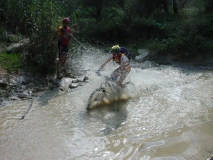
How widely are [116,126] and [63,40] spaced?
358 centimetres

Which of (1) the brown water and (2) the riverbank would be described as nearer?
(1) the brown water

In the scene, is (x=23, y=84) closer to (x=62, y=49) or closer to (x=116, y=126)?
(x=62, y=49)

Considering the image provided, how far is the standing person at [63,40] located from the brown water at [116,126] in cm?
112

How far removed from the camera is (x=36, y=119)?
564 cm

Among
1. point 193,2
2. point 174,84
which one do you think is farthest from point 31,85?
point 193,2

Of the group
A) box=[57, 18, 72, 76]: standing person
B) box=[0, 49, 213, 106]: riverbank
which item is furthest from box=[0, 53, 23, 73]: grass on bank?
box=[57, 18, 72, 76]: standing person

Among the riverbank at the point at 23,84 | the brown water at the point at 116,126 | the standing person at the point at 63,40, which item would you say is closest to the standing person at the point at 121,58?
the brown water at the point at 116,126

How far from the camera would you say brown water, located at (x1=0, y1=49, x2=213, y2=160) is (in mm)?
4328

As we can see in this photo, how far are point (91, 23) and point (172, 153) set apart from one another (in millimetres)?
10225

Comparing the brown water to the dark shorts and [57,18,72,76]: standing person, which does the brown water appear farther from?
the dark shorts

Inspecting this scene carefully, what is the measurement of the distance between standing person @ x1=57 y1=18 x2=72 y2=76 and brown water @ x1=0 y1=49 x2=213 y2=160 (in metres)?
1.12

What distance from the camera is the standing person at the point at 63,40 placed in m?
7.50

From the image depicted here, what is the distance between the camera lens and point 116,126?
527 cm

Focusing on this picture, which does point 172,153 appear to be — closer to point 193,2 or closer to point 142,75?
Result: point 142,75
